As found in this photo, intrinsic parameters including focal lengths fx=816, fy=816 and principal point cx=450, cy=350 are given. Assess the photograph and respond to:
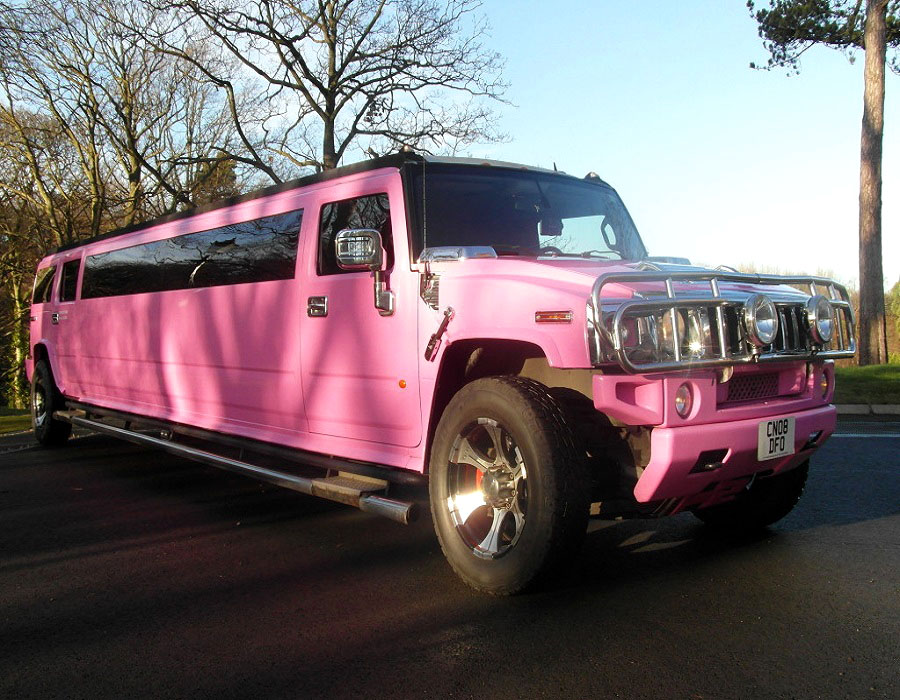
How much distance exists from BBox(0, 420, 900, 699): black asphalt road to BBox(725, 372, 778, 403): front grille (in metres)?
0.90

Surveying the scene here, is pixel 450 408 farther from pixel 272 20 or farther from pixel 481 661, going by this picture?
pixel 272 20

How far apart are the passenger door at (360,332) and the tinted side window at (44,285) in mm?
5824

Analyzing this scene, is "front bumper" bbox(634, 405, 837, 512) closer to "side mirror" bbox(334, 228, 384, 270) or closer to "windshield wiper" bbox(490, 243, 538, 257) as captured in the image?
"windshield wiper" bbox(490, 243, 538, 257)

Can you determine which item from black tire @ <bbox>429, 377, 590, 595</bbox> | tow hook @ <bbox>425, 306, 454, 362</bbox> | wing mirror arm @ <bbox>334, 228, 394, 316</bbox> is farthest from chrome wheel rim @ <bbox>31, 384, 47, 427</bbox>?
black tire @ <bbox>429, 377, 590, 595</bbox>

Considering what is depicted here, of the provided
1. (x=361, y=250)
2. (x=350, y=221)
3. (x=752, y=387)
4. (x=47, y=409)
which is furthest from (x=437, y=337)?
(x=47, y=409)

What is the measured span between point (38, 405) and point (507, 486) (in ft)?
25.4

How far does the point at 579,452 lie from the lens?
3467 mm

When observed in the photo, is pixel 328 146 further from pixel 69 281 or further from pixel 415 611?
pixel 415 611

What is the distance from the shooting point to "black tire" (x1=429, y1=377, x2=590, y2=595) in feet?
11.1

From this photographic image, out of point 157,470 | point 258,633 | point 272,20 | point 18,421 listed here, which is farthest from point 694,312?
point 272,20

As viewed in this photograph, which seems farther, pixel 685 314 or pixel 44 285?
pixel 44 285

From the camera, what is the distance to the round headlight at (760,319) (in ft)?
11.5

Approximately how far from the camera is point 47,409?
363 inches

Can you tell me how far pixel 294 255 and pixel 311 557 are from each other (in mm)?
1861
